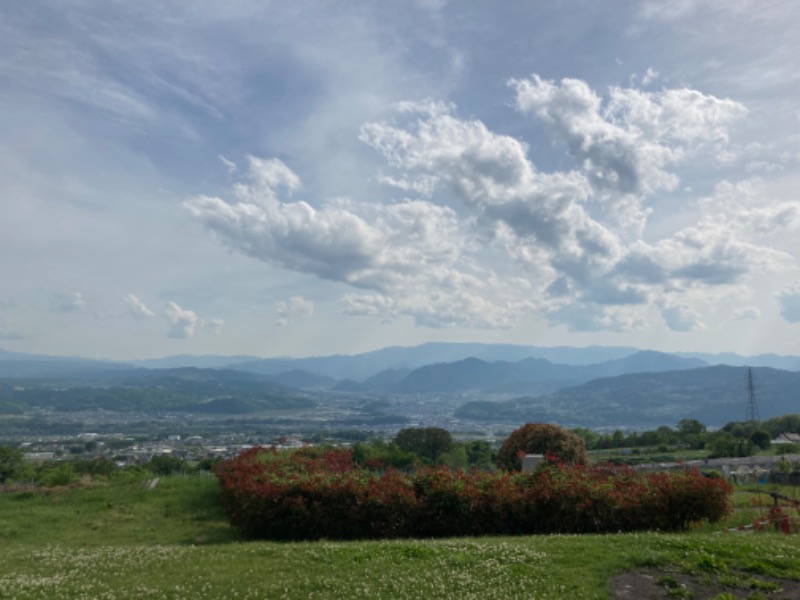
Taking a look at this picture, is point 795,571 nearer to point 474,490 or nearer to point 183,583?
point 474,490

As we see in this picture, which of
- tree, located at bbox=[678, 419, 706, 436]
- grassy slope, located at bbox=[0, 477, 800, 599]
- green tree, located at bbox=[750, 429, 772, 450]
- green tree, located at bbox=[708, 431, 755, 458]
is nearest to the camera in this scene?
grassy slope, located at bbox=[0, 477, 800, 599]

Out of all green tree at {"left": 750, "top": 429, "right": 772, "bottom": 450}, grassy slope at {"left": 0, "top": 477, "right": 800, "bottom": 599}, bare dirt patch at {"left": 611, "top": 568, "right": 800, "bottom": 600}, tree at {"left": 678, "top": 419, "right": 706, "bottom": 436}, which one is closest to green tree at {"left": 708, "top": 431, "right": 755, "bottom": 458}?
green tree at {"left": 750, "top": 429, "right": 772, "bottom": 450}

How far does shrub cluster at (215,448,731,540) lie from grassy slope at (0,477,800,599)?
1.46m

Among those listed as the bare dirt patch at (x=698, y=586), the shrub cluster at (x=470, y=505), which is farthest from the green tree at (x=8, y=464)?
the bare dirt patch at (x=698, y=586)

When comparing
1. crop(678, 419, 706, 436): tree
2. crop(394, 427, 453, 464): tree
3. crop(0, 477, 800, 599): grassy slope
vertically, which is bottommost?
crop(678, 419, 706, 436): tree

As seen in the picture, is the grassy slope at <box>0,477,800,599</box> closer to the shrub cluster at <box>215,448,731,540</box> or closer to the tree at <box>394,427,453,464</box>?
the shrub cluster at <box>215,448,731,540</box>

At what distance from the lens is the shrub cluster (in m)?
12.7

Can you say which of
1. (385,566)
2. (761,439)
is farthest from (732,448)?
(385,566)

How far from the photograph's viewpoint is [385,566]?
29.9 ft

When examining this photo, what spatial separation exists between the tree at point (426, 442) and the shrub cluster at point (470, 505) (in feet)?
94.9

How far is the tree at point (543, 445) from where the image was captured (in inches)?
870

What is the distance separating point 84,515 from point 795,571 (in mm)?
17332

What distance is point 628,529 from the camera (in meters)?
12.6

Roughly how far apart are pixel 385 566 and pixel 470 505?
4177 millimetres
